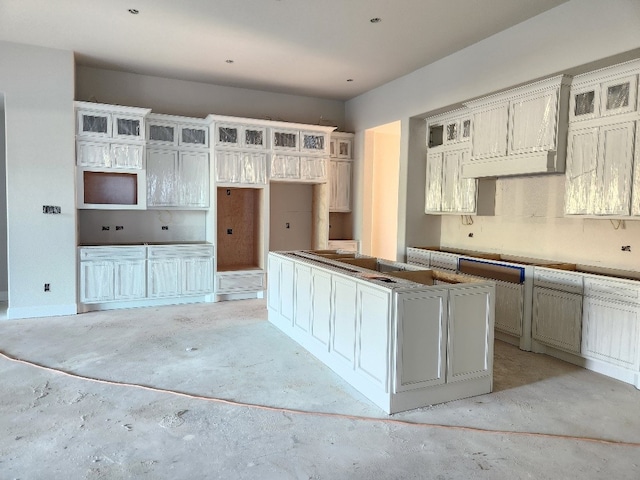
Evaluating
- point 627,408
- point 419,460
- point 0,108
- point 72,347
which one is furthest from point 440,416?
point 0,108

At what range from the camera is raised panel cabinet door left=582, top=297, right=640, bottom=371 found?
12.4ft

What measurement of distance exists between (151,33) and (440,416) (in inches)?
197

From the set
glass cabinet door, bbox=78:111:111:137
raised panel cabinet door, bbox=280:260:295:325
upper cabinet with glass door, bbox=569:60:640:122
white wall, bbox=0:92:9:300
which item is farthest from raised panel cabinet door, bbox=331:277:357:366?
white wall, bbox=0:92:9:300

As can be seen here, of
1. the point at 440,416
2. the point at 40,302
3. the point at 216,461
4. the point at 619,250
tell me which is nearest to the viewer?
the point at 216,461

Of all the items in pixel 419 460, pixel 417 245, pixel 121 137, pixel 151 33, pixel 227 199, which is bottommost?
pixel 419 460

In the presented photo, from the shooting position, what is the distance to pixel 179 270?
21.6 ft

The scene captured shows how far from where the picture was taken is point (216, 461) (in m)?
2.59

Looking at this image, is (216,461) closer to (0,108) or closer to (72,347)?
(72,347)

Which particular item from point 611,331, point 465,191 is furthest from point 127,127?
point 611,331

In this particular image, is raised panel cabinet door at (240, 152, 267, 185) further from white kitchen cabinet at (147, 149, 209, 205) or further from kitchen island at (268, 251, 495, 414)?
kitchen island at (268, 251, 495, 414)

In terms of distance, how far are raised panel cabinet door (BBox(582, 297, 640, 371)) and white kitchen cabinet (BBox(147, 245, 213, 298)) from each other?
4.93m

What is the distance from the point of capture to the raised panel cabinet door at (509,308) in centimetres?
479

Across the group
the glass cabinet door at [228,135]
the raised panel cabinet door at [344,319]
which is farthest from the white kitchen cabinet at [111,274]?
the raised panel cabinet door at [344,319]

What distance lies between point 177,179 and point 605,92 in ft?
17.8
